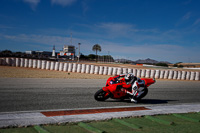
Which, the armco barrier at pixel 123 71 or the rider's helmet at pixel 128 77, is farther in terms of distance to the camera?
the armco barrier at pixel 123 71

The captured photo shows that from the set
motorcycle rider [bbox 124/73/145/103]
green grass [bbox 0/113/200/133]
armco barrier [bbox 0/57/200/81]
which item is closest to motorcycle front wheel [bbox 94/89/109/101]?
motorcycle rider [bbox 124/73/145/103]

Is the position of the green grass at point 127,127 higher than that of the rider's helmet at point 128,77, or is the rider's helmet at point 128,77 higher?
the rider's helmet at point 128,77

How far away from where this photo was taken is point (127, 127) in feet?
16.0

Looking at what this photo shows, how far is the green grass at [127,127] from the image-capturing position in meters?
4.41

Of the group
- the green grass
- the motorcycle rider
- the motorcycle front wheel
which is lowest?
the green grass

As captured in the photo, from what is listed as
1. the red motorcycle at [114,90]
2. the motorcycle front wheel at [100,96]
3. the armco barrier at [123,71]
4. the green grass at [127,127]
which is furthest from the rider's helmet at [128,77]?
the armco barrier at [123,71]

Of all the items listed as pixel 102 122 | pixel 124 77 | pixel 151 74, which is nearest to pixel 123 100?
pixel 124 77

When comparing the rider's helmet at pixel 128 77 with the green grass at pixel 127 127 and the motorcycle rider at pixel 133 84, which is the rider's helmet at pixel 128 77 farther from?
the green grass at pixel 127 127

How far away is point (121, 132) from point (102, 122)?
0.82m

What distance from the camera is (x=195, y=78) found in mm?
23250

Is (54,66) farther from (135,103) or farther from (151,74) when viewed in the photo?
(135,103)

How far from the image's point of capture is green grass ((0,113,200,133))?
4411 mm

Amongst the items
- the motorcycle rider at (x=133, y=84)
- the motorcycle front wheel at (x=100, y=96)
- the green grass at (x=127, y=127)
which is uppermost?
the motorcycle rider at (x=133, y=84)

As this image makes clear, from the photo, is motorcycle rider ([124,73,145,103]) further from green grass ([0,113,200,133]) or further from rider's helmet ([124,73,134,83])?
green grass ([0,113,200,133])
